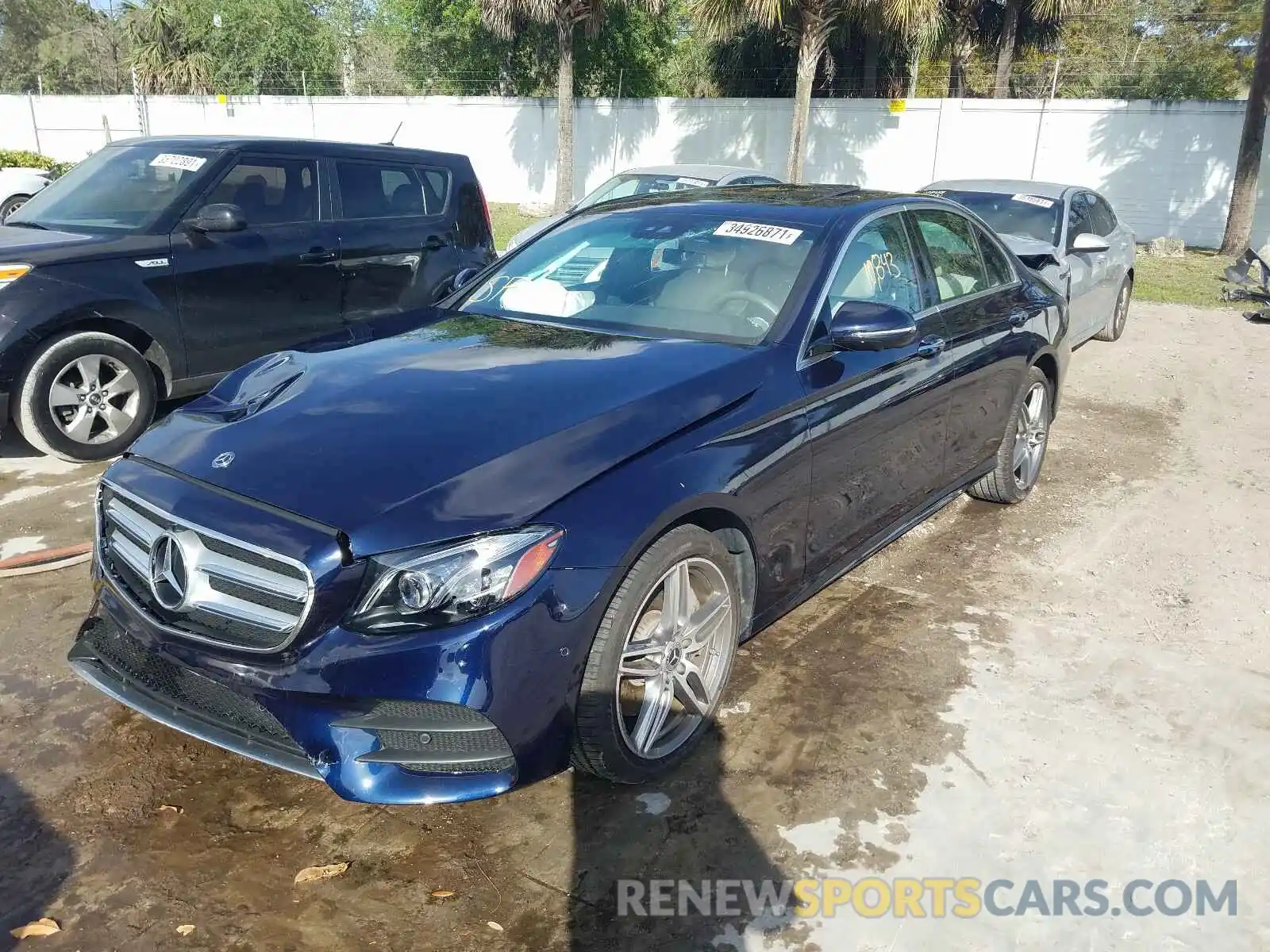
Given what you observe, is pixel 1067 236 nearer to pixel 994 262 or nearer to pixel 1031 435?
pixel 1031 435

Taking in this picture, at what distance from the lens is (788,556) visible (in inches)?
138

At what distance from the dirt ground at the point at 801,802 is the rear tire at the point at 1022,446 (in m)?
0.78

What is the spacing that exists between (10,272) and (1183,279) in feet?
50.1

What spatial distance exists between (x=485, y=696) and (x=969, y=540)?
3.50 m

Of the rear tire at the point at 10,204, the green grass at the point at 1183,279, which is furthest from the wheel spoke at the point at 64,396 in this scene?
the green grass at the point at 1183,279

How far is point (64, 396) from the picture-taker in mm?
5648

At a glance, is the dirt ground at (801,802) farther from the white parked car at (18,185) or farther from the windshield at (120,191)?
the white parked car at (18,185)

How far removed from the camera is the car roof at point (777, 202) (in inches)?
159

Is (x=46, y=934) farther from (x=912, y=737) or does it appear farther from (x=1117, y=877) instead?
(x=1117, y=877)

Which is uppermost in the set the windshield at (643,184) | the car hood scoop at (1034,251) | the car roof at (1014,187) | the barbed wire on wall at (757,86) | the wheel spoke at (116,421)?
the barbed wire on wall at (757,86)

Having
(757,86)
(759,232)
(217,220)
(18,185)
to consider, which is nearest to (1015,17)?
(757,86)

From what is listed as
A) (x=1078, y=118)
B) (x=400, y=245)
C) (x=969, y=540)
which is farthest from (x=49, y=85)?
(x=969, y=540)

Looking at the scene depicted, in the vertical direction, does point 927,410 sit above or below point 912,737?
above

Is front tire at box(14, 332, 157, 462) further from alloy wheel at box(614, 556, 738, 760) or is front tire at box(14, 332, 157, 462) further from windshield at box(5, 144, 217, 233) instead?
alloy wheel at box(614, 556, 738, 760)
